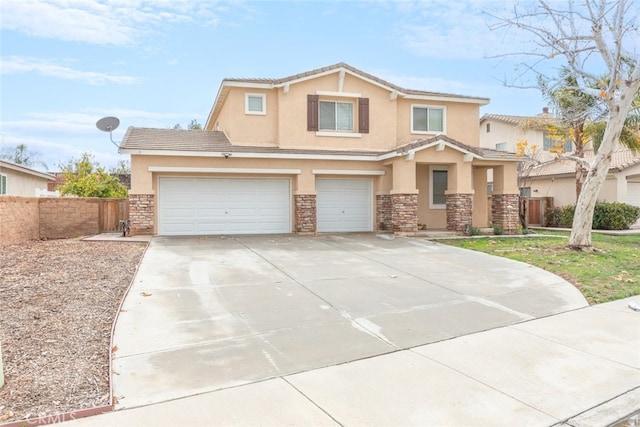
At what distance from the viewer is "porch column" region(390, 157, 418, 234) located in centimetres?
1623

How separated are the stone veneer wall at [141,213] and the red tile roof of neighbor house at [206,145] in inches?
64.1

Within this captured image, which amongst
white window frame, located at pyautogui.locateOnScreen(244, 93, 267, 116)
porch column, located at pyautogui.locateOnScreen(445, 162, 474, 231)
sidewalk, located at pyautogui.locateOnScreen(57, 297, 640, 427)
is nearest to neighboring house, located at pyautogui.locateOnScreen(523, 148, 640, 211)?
porch column, located at pyautogui.locateOnScreen(445, 162, 474, 231)

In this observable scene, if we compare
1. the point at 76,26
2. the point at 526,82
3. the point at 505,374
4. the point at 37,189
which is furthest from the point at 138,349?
the point at 37,189

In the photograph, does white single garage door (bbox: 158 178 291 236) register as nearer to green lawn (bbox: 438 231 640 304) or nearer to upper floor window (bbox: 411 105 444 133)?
upper floor window (bbox: 411 105 444 133)

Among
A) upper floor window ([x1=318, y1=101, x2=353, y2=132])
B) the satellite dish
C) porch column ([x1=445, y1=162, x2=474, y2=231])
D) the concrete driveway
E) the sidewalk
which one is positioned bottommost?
the sidewalk

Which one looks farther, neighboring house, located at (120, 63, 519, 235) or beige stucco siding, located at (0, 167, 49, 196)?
beige stucco siding, located at (0, 167, 49, 196)

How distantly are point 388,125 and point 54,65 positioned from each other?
1470cm

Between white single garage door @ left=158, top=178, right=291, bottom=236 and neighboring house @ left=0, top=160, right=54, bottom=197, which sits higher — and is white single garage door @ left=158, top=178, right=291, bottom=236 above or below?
below

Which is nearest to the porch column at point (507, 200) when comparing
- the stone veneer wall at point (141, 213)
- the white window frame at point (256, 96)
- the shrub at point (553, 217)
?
the shrub at point (553, 217)

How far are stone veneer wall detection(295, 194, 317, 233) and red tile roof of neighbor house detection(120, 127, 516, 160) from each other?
1708mm

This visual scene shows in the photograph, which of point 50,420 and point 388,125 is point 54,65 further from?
point 50,420

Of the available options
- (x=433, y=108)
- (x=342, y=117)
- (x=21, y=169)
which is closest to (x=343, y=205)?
(x=342, y=117)

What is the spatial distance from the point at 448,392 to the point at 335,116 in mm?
15037

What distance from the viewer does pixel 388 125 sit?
18359mm
